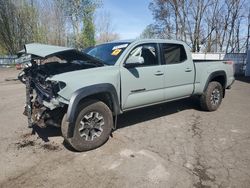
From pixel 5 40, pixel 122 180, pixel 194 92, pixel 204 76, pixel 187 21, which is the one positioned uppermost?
pixel 187 21

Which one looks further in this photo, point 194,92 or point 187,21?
point 187,21

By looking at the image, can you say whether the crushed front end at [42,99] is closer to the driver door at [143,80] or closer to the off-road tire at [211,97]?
the driver door at [143,80]

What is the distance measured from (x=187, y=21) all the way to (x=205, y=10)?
9.30 ft

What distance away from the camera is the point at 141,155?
4.11m

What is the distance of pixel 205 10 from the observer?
1357 inches

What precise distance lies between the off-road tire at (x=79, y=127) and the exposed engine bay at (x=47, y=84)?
1.05ft

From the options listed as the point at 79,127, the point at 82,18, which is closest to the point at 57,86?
the point at 79,127

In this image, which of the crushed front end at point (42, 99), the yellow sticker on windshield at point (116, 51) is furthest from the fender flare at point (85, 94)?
the yellow sticker on windshield at point (116, 51)

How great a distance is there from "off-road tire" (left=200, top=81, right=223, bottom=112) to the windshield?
2.83 meters

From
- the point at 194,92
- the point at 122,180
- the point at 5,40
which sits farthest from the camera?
the point at 5,40

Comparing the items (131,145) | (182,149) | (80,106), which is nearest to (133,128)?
(131,145)

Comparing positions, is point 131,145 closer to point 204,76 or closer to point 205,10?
point 204,76

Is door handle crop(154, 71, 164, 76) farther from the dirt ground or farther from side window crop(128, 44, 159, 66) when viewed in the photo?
the dirt ground

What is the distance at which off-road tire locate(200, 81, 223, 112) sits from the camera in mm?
6575
